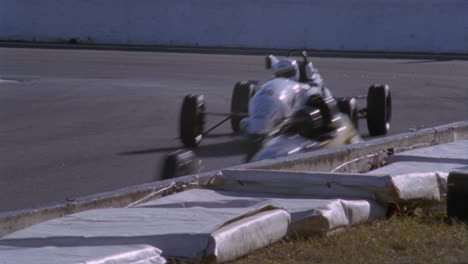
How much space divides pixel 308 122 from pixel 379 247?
4538 mm

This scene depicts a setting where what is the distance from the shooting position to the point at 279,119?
919cm

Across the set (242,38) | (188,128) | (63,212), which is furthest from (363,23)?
(63,212)

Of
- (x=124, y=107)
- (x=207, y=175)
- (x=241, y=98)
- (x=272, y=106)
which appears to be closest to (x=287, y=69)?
(x=272, y=106)

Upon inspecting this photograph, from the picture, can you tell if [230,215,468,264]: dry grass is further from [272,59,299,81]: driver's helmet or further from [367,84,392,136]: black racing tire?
[367,84,392,136]: black racing tire

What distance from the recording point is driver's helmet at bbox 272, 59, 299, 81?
10125 mm

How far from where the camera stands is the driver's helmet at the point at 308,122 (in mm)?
9547

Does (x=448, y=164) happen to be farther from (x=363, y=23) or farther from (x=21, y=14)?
(x=21, y=14)

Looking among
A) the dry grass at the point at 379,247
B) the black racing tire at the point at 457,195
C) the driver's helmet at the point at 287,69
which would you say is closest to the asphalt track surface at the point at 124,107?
the driver's helmet at the point at 287,69

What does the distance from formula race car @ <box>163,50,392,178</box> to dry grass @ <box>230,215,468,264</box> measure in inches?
124

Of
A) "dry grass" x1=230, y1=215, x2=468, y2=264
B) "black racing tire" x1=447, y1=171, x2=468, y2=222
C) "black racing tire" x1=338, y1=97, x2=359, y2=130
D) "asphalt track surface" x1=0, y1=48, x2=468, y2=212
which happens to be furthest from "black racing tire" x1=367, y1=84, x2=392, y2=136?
"dry grass" x1=230, y1=215, x2=468, y2=264

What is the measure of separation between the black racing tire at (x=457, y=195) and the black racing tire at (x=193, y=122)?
5.01 m

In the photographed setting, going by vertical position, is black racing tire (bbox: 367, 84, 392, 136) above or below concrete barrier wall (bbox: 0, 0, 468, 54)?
above

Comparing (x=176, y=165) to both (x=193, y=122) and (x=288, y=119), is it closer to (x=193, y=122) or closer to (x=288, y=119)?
(x=288, y=119)

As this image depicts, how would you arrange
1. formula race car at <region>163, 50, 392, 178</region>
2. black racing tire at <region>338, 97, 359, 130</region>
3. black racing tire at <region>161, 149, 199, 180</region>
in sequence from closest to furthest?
1. black racing tire at <region>161, 149, 199, 180</region>
2. formula race car at <region>163, 50, 392, 178</region>
3. black racing tire at <region>338, 97, 359, 130</region>
